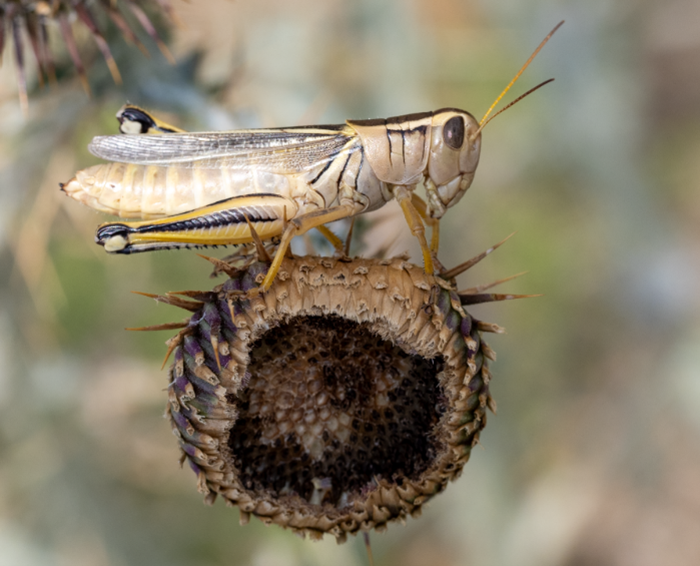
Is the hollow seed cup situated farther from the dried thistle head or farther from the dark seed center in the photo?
the dried thistle head

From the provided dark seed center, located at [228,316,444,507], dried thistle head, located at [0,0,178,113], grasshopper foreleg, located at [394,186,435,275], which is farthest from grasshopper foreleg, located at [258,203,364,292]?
dried thistle head, located at [0,0,178,113]

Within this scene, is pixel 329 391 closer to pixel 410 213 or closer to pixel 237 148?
pixel 410 213

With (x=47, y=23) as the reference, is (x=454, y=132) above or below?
below

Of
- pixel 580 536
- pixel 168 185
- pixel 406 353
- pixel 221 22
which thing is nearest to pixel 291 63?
pixel 221 22

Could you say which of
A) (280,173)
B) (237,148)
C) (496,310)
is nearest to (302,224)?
(280,173)

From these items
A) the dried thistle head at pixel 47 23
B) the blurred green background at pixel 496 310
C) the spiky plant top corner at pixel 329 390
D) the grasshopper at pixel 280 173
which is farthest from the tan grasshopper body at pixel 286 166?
the blurred green background at pixel 496 310

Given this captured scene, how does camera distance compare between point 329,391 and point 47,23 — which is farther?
point 47,23

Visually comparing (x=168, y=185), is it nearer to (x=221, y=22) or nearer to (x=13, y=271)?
(x=13, y=271)
